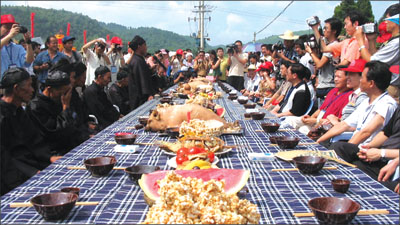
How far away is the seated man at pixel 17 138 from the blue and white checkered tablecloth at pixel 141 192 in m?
0.59

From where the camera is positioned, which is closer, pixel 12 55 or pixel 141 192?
pixel 141 192

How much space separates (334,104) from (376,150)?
1643mm

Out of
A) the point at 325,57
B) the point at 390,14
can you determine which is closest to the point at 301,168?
the point at 390,14

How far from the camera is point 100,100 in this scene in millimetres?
5965

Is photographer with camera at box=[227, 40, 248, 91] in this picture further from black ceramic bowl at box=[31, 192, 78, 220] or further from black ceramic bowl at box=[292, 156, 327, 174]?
black ceramic bowl at box=[31, 192, 78, 220]

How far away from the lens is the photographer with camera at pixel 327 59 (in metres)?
6.82

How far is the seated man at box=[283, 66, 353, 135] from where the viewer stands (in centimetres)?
486

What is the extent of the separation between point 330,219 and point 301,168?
2.66ft

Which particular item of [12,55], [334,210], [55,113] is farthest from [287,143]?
[12,55]

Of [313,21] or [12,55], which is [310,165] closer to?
[313,21]

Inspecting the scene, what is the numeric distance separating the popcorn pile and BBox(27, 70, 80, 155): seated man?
119 inches

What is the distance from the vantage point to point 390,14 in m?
5.33

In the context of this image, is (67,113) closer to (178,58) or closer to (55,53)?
(55,53)

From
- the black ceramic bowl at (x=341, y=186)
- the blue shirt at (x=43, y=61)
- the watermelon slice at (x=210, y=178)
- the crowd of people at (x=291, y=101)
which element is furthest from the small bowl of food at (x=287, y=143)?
the blue shirt at (x=43, y=61)
